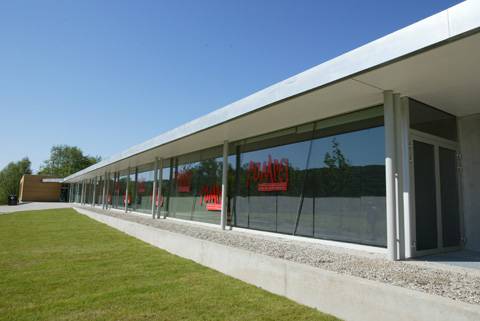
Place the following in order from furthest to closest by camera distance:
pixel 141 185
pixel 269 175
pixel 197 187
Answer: pixel 141 185 < pixel 197 187 < pixel 269 175

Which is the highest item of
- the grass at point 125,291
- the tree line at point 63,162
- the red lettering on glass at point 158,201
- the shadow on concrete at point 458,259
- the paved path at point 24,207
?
the tree line at point 63,162

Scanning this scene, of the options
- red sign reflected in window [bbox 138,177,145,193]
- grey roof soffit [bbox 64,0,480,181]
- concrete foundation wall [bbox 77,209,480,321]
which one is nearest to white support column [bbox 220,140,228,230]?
grey roof soffit [bbox 64,0,480,181]

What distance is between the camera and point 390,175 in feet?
19.0

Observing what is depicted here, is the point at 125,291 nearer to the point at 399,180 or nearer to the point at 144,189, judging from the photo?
the point at 399,180

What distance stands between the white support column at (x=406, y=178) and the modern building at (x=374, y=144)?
0.02m

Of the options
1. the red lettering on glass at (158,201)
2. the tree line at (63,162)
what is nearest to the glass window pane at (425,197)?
the red lettering on glass at (158,201)

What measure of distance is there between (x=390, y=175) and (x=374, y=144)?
1394 mm

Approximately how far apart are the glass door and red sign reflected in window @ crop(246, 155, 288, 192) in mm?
3740

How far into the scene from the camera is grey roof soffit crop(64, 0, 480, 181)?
12.2ft

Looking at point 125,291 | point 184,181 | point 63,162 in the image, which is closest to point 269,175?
point 125,291

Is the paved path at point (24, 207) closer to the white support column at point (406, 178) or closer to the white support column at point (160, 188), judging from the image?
the white support column at point (160, 188)

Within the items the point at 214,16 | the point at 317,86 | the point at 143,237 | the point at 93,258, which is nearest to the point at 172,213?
the point at 143,237

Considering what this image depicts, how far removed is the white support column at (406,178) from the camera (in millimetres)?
5812

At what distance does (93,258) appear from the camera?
7.38 metres
